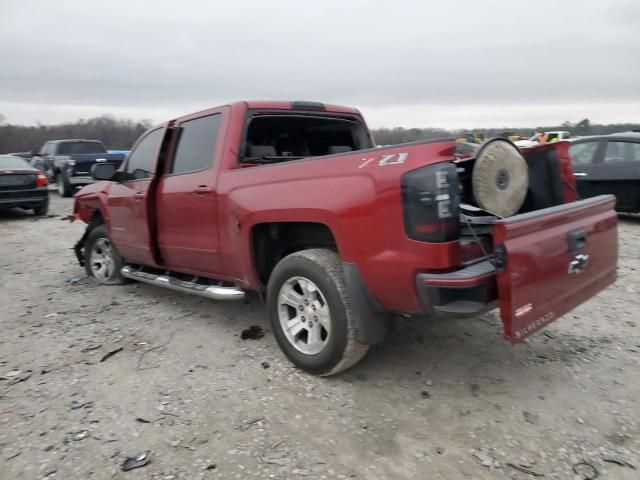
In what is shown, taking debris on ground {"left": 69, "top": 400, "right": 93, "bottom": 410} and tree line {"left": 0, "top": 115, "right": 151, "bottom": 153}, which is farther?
tree line {"left": 0, "top": 115, "right": 151, "bottom": 153}

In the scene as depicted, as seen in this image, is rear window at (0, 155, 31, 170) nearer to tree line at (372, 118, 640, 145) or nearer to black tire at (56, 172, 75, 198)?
black tire at (56, 172, 75, 198)

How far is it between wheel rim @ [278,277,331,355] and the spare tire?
46.3 inches

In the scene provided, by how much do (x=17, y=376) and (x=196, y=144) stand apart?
7.41ft

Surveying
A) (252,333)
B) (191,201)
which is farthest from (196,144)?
(252,333)

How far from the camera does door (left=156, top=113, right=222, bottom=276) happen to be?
4.07 meters

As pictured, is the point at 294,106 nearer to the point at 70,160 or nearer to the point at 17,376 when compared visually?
the point at 17,376

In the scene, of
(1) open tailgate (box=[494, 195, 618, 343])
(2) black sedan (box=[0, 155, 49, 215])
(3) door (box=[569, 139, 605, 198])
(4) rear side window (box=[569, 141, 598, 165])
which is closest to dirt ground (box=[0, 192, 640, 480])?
(1) open tailgate (box=[494, 195, 618, 343])

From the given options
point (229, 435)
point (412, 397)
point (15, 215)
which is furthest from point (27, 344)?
point (15, 215)

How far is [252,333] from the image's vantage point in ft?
13.9

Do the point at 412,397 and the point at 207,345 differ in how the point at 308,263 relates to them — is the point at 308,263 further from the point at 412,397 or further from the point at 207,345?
the point at 207,345

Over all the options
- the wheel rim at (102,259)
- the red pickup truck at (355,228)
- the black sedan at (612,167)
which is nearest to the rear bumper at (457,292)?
the red pickup truck at (355,228)

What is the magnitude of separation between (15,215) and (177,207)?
1054 cm

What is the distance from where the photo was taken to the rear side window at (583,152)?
31.5 ft

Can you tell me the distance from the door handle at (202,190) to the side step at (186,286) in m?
0.78
